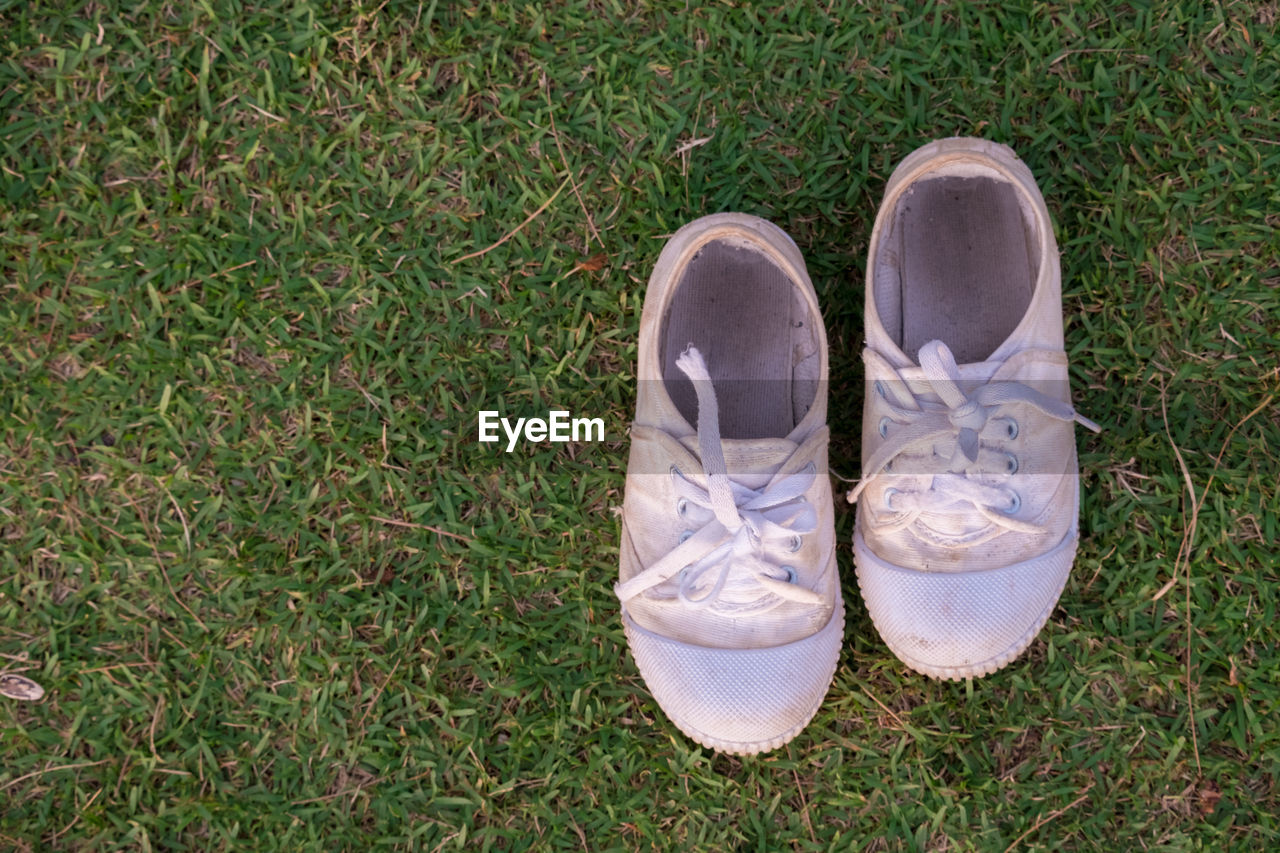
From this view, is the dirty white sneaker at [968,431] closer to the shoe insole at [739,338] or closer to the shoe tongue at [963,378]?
the shoe tongue at [963,378]

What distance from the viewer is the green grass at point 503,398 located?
210 cm

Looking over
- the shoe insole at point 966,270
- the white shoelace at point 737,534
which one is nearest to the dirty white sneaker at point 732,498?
the white shoelace at point 737,534

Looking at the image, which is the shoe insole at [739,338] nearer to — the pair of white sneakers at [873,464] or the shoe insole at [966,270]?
the pair of white sneakers at [873,464]

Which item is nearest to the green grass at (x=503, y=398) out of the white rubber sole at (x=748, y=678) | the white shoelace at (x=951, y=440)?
the white rubber sole at (x=748, y=678)

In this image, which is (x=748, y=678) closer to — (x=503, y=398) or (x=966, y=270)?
(x=503, y=398)

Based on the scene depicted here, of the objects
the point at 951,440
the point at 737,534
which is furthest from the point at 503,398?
the point at 951,440

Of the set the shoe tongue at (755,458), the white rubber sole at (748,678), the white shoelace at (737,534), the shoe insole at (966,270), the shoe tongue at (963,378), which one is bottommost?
the white rubber sole at (748,678)

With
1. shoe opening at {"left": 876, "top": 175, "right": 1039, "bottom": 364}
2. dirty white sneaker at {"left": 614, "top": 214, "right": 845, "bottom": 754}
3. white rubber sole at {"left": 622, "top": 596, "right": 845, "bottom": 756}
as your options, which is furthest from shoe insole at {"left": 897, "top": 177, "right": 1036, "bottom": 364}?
white rubber sole at {"left": 622, "top": 596, "right": 845, "bottom": 756}

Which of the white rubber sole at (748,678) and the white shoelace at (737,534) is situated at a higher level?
the white shoelace at (737,534)

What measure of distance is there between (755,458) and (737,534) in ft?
0.56

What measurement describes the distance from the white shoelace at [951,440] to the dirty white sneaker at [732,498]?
167mm

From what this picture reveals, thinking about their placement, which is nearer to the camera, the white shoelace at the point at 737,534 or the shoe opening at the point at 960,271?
the white shoelace at the point at 737,534

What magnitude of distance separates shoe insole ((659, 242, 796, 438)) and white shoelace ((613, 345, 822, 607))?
17 cm

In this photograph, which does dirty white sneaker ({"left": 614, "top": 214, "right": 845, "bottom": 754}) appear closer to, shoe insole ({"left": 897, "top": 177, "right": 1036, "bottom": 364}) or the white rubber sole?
the white rubber sole
